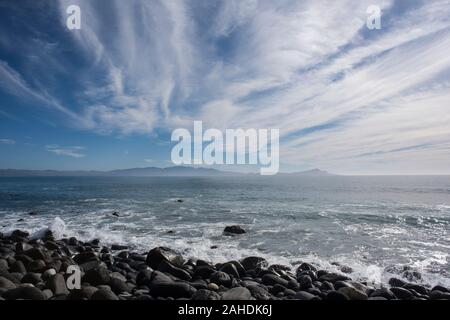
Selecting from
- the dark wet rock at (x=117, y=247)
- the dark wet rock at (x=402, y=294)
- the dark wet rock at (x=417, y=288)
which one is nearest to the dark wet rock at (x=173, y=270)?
the dark wet rock at (x=117, y=247)

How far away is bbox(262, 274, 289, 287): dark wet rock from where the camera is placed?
9387 mm

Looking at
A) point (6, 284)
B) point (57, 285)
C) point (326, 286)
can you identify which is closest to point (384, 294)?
point (326, 286)

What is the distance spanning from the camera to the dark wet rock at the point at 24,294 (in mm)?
6129

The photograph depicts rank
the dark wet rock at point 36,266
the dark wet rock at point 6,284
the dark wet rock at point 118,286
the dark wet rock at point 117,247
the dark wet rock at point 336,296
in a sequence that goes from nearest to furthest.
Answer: the dark wet rock at point 6,284
the dark wet rock at point 118,286
the dark wet rock at point 336,296
the dark wet rock at point 36,266
the dark wet rock at point 117,247

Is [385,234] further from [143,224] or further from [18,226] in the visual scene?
[18,226]

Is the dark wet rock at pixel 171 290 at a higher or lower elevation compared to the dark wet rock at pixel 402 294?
higher

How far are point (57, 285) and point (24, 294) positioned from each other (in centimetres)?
77

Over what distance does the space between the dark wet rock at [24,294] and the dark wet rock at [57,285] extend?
17.0 inches

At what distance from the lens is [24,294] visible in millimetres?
6164

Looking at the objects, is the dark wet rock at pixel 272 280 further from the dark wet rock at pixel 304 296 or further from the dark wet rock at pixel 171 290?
the dark wet rock at pixel 171 290

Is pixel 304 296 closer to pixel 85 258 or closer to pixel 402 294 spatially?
pixel 402 294

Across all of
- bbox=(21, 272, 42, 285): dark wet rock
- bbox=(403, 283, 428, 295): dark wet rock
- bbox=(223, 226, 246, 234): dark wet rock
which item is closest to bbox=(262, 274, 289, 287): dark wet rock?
bbox=(403, 283, 428, 295): dark wet rock
